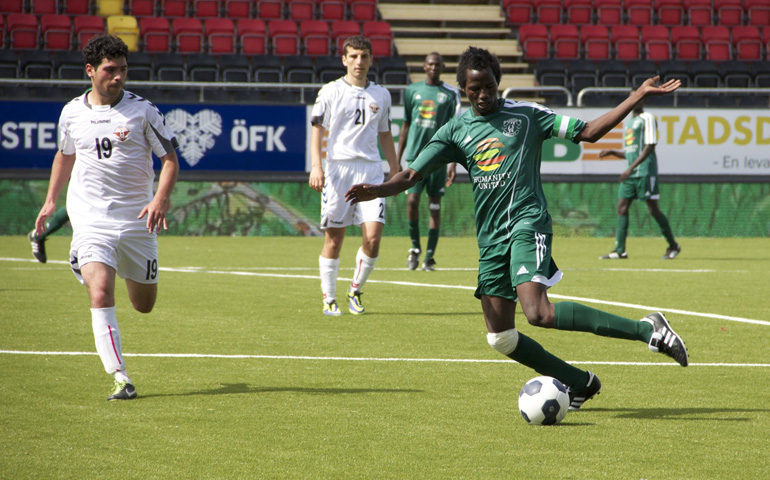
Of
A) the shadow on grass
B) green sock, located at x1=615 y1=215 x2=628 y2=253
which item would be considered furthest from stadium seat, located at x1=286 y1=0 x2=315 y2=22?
the shadow on grass

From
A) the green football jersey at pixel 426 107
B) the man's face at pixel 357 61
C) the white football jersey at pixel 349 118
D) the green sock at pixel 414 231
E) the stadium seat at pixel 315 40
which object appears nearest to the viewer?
the man's face at pixel 357 61

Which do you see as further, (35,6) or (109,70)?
(35,6)

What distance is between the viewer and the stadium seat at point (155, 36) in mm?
21984

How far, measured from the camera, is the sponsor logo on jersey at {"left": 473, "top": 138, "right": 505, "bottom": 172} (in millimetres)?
5086

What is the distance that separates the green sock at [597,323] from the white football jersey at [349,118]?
4.21 meters

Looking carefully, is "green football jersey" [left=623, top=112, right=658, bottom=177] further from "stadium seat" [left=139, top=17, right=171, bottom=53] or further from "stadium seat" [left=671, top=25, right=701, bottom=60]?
"stadium seat" [left=139, top=17, right=171, bottom=53]

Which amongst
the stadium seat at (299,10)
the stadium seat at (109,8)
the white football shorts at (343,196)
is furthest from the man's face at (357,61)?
the stadium seat at (299,10)

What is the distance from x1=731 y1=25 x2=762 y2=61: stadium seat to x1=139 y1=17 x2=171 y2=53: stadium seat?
42.9 feet

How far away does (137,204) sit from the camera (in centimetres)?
573

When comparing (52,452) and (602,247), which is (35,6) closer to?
(602,247)

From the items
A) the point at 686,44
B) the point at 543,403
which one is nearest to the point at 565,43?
the point at 686,44

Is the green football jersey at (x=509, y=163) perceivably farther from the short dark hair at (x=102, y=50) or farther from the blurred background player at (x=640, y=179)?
the blurred background player at (x=640, y=179)

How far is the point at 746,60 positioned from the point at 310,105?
10.9m

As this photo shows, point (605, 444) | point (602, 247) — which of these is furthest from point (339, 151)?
point (602, 247)
